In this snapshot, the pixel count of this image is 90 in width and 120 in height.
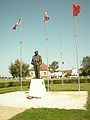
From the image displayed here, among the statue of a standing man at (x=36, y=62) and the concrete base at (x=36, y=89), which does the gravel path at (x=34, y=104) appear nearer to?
the concrete base at (x=36, y=89)

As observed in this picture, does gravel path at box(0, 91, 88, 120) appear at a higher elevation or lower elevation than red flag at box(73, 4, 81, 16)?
lower

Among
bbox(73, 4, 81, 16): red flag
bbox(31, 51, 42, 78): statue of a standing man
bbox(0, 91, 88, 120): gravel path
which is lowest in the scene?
bbox(0, 91, 88, 120): gravel path

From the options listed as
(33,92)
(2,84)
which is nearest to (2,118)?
(33,92)

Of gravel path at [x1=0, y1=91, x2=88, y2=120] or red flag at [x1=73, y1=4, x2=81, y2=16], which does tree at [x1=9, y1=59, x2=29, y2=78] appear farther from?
gravel path at [x1=0, y1=91, x2=88, y2=120]

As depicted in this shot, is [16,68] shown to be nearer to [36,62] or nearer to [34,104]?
[36,62]

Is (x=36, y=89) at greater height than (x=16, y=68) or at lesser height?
lesser

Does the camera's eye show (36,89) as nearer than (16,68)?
Yes

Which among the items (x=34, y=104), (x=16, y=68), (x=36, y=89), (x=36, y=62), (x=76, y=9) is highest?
(x=76, y=9)

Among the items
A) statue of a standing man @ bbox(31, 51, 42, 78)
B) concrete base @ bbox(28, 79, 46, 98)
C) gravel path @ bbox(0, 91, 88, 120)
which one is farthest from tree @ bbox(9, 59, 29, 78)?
gravel path @ bbox(0, 91, 88, 120)

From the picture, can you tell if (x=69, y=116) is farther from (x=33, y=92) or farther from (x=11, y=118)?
(x=33, y=92)

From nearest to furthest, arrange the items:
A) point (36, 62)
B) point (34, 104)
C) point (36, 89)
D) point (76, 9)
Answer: point (34, 104), point (36, 89), point (36, 62), point (76, 9)

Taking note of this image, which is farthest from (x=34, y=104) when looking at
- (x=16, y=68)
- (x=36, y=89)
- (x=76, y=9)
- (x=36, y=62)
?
(x=16, y=68)

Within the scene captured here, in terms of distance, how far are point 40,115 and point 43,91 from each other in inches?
333

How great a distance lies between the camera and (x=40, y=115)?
960cm
